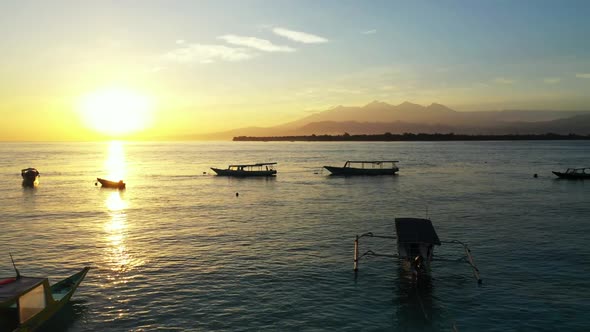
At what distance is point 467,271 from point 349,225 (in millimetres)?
17525

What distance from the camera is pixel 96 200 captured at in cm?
7031

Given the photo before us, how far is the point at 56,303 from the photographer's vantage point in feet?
76.6

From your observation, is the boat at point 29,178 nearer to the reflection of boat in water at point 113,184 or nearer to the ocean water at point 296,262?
the reflection of boat in water at point 113,184

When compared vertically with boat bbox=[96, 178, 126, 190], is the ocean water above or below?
below

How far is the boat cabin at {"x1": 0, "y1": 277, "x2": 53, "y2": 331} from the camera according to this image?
1999 centimetres

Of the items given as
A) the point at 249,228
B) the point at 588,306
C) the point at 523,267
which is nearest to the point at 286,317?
the point at 588,306

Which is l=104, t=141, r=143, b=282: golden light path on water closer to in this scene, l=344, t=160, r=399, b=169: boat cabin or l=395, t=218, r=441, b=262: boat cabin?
l=395, t=218, r=441, b=262: boat cabin

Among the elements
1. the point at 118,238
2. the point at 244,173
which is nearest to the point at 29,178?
the point at 244,173

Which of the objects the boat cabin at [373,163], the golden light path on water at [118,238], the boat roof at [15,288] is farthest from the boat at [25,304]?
the boat cabin at [373,163]

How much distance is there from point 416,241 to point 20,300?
74.9 ft

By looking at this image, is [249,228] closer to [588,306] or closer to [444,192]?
[588,306]

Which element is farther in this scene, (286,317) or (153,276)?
(153,276)

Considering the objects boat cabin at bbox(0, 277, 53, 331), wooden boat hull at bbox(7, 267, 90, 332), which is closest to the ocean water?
wooden boat hull at bbox(7, 267, 90, 332)

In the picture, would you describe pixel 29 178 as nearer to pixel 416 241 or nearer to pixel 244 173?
pixel 244 173
